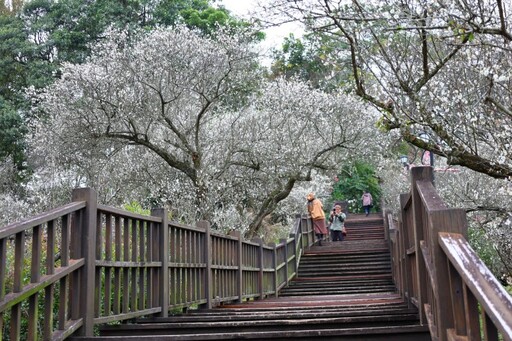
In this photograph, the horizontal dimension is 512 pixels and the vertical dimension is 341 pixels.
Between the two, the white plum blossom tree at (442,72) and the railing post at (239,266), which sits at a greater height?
the white plum blossom tree at (442,72)

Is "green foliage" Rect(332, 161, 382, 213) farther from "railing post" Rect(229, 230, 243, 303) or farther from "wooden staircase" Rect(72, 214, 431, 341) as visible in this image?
"railing post" Rect(229, 230, 243, 303)

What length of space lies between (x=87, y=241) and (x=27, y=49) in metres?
24.7

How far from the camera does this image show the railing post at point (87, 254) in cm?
371

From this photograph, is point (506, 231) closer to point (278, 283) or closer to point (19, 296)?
point (278, 283)

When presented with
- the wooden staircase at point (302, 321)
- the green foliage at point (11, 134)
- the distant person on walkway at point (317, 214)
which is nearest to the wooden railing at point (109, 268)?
the wooden staircase at point (302, 321)

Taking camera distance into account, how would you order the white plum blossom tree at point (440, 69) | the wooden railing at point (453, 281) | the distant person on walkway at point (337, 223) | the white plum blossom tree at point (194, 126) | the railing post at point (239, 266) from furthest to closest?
the distant person on walkway at point (337, 223) < the white plum blossom tree at point (194, 126) < the railing post at point (239, 266) < the white plum blossom tree at point (440, 69) < the wooden railing at point (453, 281)

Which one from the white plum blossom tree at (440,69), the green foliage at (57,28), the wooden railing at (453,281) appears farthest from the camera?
the green foliage at (57,28)

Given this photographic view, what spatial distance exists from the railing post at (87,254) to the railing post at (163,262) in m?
1.22

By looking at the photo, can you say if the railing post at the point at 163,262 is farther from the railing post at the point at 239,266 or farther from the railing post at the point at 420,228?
the railing post at the point at 239,266

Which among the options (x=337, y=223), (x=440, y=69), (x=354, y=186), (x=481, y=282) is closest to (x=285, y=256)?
(x=440, y=69)

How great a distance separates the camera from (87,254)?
380cm

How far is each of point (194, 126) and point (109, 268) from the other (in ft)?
43.1

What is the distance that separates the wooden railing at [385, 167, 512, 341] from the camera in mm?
1832

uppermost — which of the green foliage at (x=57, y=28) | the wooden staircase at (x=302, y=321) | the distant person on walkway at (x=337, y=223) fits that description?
the green foliage at (x=57, y=28)
